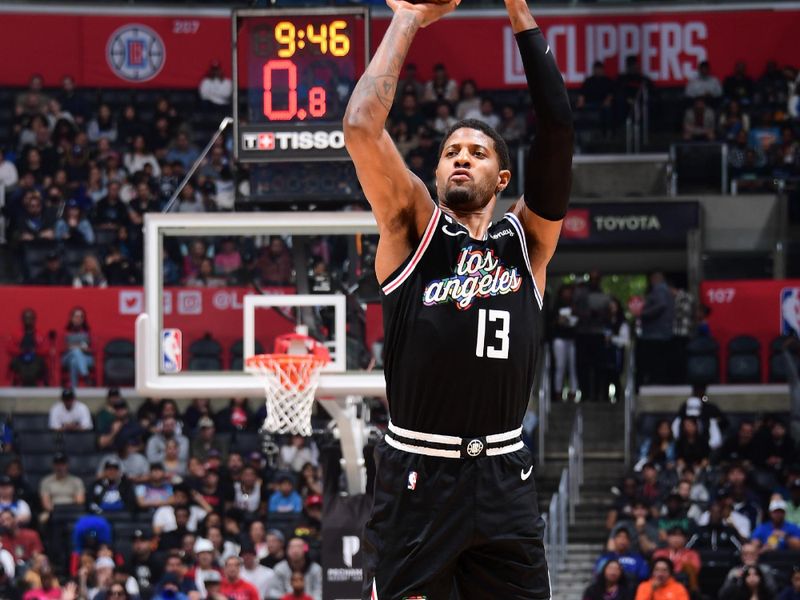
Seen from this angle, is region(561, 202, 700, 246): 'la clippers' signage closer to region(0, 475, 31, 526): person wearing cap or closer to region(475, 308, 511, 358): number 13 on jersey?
region(0, 475, 31, 526): person wearing cap

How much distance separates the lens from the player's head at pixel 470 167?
206 inches

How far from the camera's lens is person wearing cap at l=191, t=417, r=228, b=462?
693 inches

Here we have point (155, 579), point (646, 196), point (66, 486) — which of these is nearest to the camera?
point (155, 579)

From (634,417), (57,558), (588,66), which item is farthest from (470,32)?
(57,558)

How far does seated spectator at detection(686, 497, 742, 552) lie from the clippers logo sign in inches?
253

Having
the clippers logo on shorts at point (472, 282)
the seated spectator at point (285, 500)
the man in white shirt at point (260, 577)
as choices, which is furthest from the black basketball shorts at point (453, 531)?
the seated spectator at point (285, 500)

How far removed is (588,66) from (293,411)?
Answer: 1546 centimetres

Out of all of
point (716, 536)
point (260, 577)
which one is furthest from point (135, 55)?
point (716, 536)

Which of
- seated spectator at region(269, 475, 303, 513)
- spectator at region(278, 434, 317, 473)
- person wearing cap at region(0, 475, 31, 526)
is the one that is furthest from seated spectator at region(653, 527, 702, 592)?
person wearing cap at region(0, 475, 31, 526)

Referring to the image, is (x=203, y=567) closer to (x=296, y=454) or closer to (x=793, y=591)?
(x=296, y=454)

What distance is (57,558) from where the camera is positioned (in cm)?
1606

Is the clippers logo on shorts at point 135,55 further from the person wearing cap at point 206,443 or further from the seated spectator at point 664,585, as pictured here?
the seated spectator at point 664,585

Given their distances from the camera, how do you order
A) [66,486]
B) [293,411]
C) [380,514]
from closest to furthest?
[380,514], [293,411], [66,486]

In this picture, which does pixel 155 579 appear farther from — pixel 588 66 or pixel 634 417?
pixel 588 66
